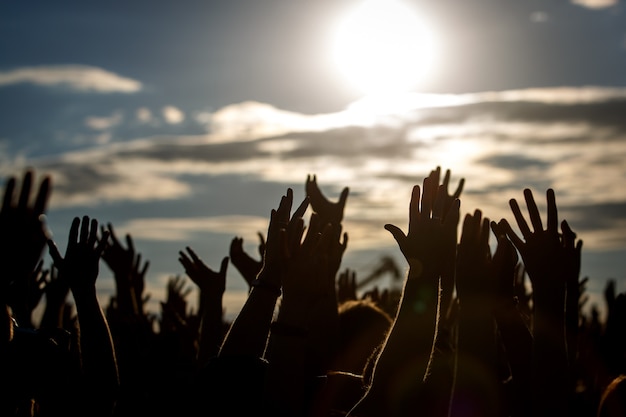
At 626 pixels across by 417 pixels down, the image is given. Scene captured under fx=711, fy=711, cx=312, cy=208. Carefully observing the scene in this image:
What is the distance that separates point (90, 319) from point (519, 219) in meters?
2.54

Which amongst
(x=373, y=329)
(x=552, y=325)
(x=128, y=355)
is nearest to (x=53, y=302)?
(x=128, y=355)

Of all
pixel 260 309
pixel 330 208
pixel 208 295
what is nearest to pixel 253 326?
pixel 260 309

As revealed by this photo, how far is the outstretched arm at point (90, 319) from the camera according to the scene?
424cm

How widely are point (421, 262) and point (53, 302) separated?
4248 mm

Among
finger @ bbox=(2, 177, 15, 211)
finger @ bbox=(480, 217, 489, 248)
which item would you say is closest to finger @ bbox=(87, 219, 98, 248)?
finger @ bbox=(2, 177, 15, 211)

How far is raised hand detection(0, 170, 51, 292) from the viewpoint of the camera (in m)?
3.08

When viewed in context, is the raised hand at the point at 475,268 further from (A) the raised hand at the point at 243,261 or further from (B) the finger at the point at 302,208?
(A) the raised hand at the point at 243,261

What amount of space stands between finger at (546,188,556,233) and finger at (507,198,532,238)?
0.11 meters

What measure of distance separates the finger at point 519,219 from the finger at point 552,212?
→ 4.4 inches

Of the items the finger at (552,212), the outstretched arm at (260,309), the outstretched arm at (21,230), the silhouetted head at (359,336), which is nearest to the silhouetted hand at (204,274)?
the silhouetted head at (359,336)

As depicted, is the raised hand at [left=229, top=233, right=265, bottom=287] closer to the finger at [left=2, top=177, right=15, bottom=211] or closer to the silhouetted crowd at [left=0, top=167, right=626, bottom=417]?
the silhouetted crowd at [left=0, top=167, right=626, bottom=417]

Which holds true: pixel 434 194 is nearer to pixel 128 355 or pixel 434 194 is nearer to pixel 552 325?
pixel 552 325

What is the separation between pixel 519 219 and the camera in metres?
3.69

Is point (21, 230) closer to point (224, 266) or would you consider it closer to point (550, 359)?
point (550, 359)
